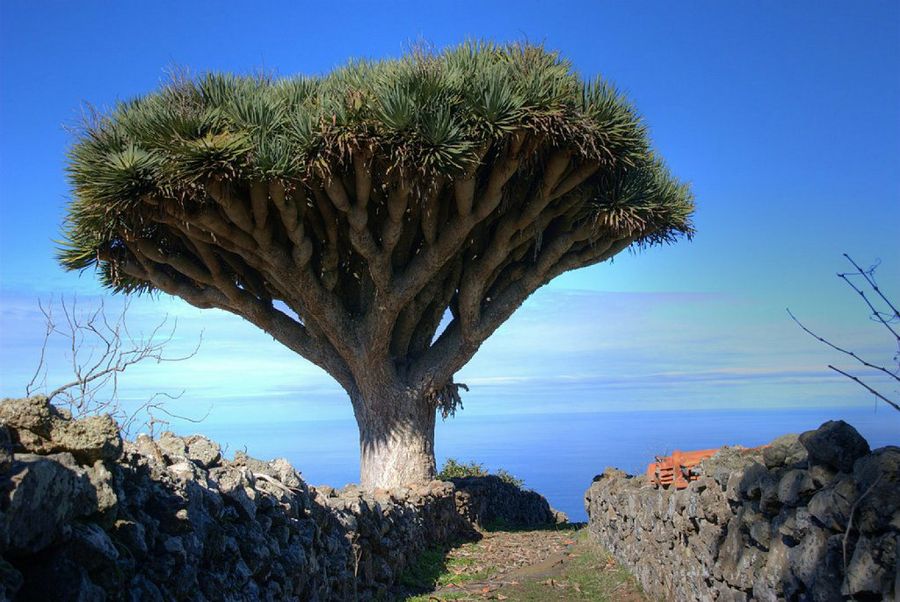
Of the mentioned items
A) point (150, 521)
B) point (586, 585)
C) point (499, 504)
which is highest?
point (150, 521)

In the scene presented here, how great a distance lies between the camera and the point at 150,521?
11.1ft

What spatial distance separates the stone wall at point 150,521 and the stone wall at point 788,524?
2.74m

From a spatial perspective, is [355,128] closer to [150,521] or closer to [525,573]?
[525,573]

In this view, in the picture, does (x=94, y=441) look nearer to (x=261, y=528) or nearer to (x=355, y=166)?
(x=261, y=528)

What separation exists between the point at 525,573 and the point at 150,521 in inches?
260

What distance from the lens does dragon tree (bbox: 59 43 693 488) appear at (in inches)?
379

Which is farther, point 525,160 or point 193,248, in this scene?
point 193,248

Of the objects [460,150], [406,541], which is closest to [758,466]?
[406,541]

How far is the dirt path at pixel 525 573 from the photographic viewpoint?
7906mm

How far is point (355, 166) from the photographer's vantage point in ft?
32.1

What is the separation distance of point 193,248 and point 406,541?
534 centimetres

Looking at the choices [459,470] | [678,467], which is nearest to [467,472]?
[459,470]

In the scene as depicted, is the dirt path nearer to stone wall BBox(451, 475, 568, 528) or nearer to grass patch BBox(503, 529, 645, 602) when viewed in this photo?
A: grass patch BBox(503, 529, 645, 602)

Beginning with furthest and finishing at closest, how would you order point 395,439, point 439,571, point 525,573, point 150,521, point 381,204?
point 395,439
point 381,204
point 439,571
point 525,573
point 150,521
